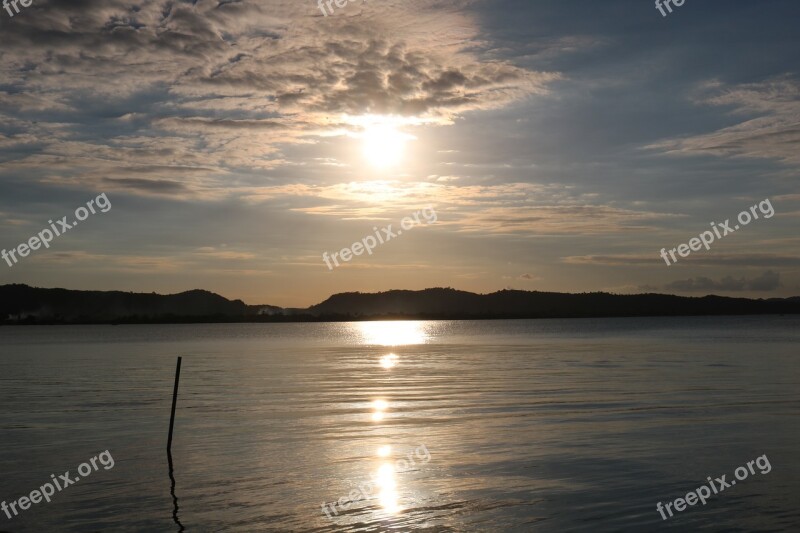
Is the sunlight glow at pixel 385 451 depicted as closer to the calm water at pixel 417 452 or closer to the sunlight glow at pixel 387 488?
the calm water at pixel 417 452

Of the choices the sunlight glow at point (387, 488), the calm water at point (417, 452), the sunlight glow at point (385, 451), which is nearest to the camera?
the calm water at point (417, 452)

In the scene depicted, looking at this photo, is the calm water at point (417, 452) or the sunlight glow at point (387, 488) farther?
the sunlight glow at point (387, 488)

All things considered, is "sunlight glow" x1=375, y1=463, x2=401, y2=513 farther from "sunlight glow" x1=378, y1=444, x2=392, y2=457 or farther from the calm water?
"sunlight glow" x1=378, y1=444, x2=392, y2=457

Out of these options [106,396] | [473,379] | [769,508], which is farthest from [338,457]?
[473,379]

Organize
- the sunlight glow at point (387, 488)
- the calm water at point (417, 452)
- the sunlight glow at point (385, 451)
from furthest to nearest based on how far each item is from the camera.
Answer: the sunlight glow at point (385, 451)
the sunlight glow at point (387, 488)
the calm water at point (417, 452)

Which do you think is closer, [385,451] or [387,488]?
[387,488]

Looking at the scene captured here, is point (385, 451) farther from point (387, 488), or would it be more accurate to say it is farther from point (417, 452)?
point (387, 488)

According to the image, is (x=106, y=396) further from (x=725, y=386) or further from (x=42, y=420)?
(x=725, y=386)

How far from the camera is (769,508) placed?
2170 centimetres

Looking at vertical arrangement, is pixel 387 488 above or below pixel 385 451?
below

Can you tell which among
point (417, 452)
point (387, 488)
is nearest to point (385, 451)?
point (417, 452)

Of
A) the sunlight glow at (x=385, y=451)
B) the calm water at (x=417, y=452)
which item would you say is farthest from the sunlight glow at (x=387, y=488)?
the sunlight glow at (x=385, y=451)

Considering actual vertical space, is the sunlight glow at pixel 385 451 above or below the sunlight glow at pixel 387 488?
above

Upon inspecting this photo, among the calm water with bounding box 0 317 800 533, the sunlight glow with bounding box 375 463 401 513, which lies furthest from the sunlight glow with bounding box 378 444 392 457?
the sunlight glow with bounding box 375 463 401 513
